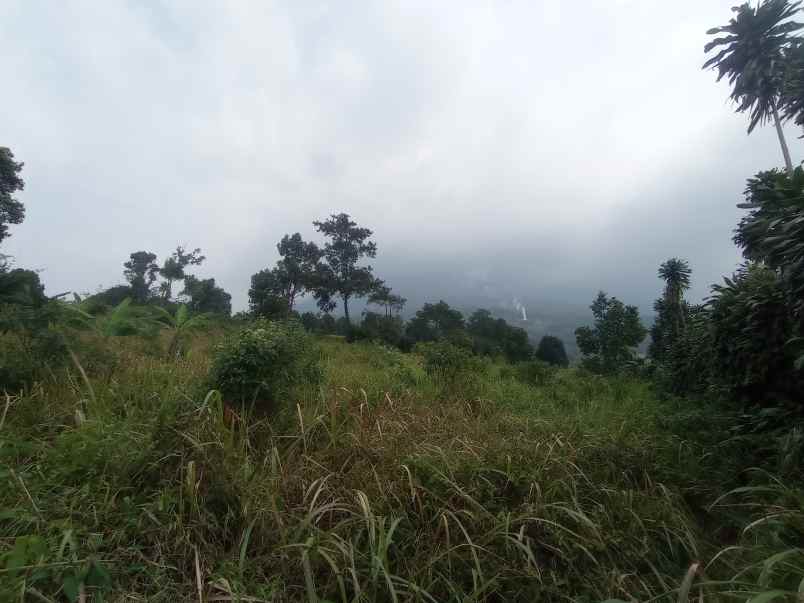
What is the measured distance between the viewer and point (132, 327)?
17.0 feet

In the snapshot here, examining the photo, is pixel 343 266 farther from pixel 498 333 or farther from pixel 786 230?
pixel 786 230

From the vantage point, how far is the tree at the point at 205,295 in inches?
848

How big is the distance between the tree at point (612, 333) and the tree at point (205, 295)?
17638mm

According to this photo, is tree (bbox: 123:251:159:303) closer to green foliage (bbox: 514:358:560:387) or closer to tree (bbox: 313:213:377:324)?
tree (bbox: 313:213:377:324)

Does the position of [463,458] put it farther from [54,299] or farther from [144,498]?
[54,299]

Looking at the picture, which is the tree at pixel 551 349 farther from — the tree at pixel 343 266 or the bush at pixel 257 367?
the bush at pixel 257 367

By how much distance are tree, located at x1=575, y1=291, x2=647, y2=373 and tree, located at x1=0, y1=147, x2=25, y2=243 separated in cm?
2385

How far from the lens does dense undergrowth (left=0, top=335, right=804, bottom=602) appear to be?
6.28 feet

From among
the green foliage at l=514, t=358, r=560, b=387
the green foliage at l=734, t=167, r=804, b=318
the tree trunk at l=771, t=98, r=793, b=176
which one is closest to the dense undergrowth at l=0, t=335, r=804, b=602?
the green foliage at l=734, t=167, r=804, b=318

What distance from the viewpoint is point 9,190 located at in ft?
52.7

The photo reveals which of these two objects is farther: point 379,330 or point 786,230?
point 379,330

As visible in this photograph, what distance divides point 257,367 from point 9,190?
2043 cm

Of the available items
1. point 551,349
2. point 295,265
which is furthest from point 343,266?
point 551,349

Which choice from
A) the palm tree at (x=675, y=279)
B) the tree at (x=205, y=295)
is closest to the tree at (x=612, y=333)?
the palm tree at (x=675, y=279)
